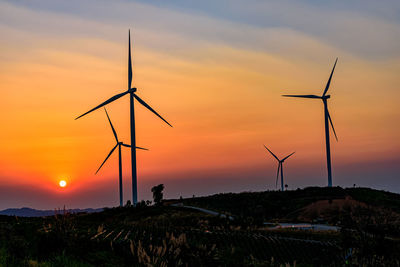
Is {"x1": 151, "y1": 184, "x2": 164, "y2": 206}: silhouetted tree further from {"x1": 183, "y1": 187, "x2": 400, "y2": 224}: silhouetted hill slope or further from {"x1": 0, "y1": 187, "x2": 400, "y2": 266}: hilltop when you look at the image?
{"x1": 0, "y1": 187, "x2": 400, "y2": 266}: hilltop

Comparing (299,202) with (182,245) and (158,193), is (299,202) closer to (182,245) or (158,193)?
(158,193)

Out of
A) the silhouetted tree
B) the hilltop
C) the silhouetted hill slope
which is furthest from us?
the silhouetted tree

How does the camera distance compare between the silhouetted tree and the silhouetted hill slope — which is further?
the silhouetted tree

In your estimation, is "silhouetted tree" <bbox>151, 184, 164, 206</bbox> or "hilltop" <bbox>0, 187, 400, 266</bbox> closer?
"hilltop" <bbox>0, 187, 400, 266</bbox>

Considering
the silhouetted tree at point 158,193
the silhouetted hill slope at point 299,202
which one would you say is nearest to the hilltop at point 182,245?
the silhouetted hill slope at point 299,202

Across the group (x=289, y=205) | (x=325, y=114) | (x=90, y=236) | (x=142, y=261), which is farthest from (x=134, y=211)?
(x=142, y=261)

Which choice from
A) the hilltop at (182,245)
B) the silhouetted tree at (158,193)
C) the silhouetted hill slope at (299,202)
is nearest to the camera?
the hilltop at (182,245)

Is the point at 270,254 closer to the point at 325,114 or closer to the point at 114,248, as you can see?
the point at 114,248

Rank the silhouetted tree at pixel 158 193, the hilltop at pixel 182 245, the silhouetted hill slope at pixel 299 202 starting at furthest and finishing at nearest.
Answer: the silhouetted tree at pixel 158 193 < the silhouetted hill slope at pixel 299 202 < the hilltop at pixel 182 245

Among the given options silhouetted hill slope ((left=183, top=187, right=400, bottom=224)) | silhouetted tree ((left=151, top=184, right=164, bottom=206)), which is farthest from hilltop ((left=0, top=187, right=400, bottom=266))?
silhouetted tree ((left=151, top=184, right=164, bottom=206))

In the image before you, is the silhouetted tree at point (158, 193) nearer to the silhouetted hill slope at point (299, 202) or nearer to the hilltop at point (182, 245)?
the silhouetted hill slope at point (299, 202)

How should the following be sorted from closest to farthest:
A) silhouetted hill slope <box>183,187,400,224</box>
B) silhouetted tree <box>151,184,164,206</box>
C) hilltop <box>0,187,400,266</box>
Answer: hilltop <box>0,187,400,266</box> → silhouetted hill slope <box>183,187,400,224</box> → silhouetted tree <box>151,184,164,206</box>

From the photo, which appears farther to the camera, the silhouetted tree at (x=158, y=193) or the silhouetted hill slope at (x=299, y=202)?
the silhouetted tree at (x=158, y=193)

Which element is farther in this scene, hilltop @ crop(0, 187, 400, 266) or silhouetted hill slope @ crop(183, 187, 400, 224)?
silhouetted hill slope @ crop(183, 187, 400, 224)
